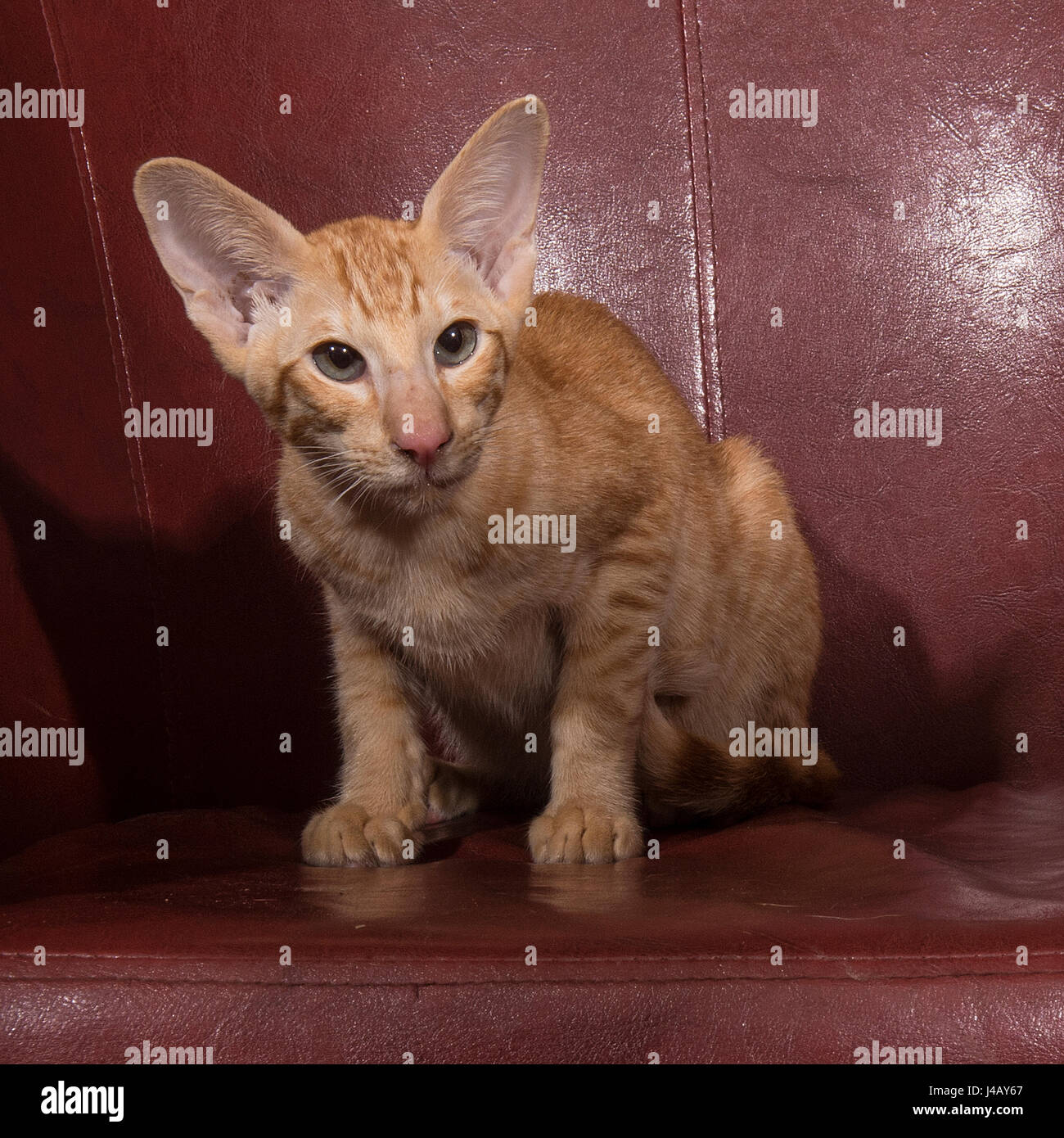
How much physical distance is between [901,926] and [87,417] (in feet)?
3.56

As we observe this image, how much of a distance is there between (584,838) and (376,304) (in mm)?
530

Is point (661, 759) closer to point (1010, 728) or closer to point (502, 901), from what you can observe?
point (502, 901)

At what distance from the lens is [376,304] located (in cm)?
115

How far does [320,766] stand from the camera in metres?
1.68

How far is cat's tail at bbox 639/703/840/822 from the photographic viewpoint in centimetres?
127

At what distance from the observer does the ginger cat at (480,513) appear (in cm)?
114

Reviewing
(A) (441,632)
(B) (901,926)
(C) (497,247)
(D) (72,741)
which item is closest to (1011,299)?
(C) (497,247)

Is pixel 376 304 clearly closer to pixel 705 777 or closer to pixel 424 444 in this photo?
pixel 424 444

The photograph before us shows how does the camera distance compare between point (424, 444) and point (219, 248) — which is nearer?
point (424, 444)
